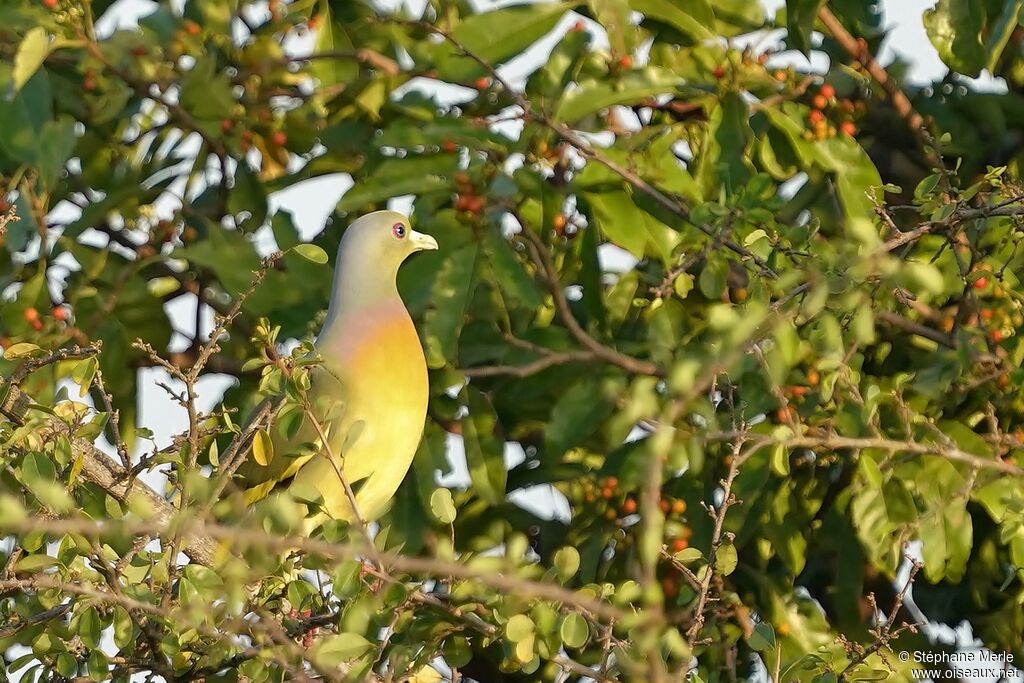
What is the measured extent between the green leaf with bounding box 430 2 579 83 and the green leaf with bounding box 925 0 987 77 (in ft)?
2.98

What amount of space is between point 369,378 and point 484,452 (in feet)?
1.42

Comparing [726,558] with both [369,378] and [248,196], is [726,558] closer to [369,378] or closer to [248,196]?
[369,378]

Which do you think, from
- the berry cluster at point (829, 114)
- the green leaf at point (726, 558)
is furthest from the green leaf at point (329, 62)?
the green leaf at point (726, 558)

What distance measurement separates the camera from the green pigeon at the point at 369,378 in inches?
150

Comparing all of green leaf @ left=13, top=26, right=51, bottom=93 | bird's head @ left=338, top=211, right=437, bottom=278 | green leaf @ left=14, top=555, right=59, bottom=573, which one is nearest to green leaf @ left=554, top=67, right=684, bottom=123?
bird's head @ left=338, top=211, right=437, bottom=278

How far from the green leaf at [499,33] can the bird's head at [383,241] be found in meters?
0.49

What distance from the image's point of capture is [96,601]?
101 inches

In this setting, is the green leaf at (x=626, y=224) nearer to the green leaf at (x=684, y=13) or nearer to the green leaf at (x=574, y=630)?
the green leaf at (x=684, y=13)

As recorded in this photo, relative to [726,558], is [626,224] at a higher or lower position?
higher

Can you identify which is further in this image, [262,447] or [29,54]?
[29,54]

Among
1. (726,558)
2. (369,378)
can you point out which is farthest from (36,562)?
(369,378)

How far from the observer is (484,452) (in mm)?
4109

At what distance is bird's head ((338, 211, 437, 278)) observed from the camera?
4117 millimetres

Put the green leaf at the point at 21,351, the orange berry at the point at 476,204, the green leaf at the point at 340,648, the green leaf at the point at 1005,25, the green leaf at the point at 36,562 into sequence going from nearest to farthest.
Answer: the green leaf at the point at 340,648
the green leaf at the point at 36,562
the green leaf at the point at 21,351
the green leaf at the point at 1005,25
the orange berry at the point at 476,204
